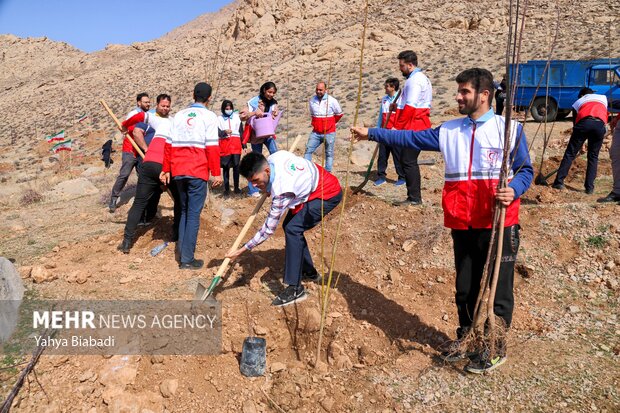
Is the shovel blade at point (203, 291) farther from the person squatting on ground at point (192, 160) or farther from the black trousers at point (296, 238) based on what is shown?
the person squatting on ground at point (192, 160)

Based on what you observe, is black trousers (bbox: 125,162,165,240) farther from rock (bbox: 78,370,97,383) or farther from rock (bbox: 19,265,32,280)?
rock (bbox: 78,370,97,383)

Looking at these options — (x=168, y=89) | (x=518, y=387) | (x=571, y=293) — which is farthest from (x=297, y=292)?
(x=168, y=89)

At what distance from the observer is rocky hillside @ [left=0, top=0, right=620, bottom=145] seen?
65.1 feet

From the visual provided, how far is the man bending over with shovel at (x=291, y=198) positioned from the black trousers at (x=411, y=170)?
5.49 feet

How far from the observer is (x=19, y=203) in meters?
8.30

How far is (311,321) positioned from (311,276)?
68cm

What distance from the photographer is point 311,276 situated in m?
4.21

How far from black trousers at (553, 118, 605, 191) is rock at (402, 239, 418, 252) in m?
2.88

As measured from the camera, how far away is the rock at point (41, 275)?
159 inches

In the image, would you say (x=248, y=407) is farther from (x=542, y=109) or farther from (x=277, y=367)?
(x=542, y=109)

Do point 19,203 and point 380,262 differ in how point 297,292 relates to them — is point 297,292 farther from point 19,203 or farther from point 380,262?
point 19,203

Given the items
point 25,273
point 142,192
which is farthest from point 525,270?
point 25,273

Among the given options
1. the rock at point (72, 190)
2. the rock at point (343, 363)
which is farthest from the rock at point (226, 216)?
the rock at point (72, 190)

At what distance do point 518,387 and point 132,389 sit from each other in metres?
2.28
